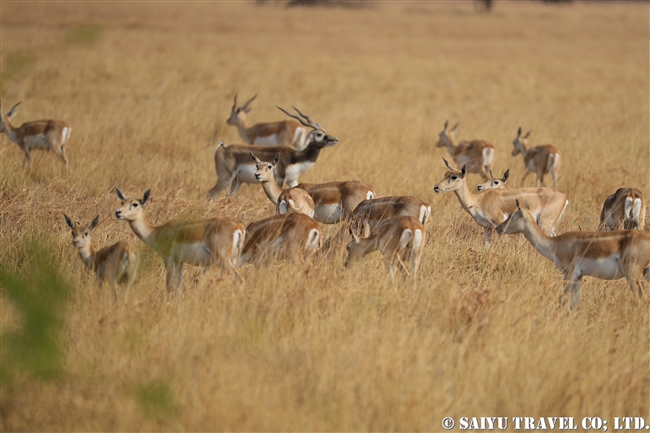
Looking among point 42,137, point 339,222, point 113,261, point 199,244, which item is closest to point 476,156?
point 339,222

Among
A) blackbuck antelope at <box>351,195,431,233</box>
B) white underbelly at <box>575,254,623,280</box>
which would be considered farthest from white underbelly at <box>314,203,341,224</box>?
white underbelly at <box>575,254,623,280</box>

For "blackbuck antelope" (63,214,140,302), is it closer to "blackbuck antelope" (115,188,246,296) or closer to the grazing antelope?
"blackbuck antelope" (115,188,246,296)

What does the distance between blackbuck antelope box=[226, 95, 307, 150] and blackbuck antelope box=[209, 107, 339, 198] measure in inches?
71.1

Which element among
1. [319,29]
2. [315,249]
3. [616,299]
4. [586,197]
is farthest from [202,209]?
[319,29]

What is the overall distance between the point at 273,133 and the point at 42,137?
3.57 metres

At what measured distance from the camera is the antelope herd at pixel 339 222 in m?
5.55

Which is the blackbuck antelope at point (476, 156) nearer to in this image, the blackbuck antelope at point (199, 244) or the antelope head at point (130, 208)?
the blackbuck antelope at point (199, 244)

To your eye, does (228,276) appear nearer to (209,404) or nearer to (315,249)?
(315,249)

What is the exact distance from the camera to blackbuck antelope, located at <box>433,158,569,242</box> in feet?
26.0

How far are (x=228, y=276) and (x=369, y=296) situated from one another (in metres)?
1.02

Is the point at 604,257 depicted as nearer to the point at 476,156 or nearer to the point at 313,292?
the point at 313,292

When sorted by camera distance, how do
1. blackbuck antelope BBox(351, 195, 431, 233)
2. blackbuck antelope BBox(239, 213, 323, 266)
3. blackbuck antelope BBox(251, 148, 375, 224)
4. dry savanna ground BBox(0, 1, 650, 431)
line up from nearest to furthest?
1. dry savanna ground BBox(0, 1, 650, 431)
2. blackbuck antelope BBox(239, 213, 323, 266)
3. blackbuck antelope BBox(351, 195, 431, 233)
4. blackbuck antelope BBox(251, 148, 375, 224)

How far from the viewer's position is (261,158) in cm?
980

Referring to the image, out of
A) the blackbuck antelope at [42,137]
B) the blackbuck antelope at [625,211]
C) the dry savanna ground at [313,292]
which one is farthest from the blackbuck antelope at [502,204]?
the blackbuck antelope at [42,137]
